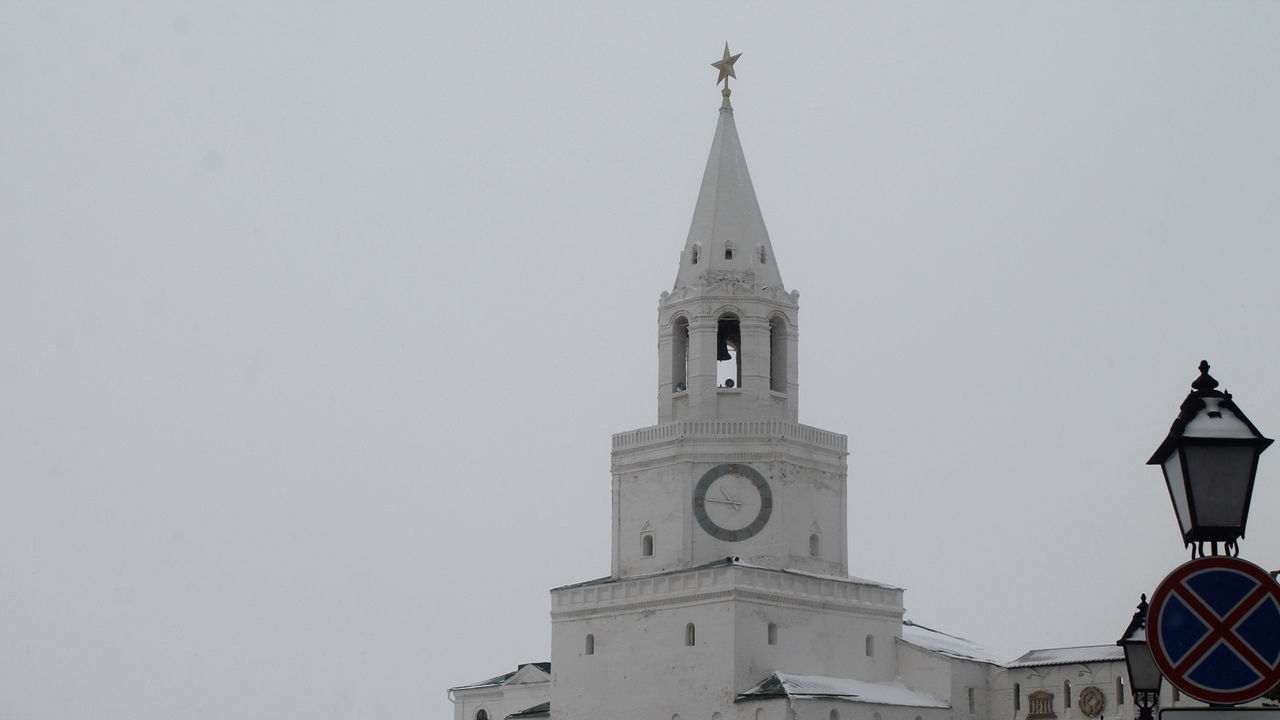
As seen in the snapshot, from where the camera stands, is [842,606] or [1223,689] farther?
[842,606]

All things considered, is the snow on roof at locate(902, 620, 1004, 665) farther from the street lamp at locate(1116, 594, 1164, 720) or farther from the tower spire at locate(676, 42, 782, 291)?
the street lamp at locate(1116, 594, 1164, 720)

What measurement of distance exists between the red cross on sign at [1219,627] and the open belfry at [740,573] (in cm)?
4444

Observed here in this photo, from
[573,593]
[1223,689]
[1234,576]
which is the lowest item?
[1223,689]

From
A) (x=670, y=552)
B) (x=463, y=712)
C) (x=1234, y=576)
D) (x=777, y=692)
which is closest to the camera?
(x=1234, y=576)

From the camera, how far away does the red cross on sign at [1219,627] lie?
8.31m

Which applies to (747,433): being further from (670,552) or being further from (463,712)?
(463,712)

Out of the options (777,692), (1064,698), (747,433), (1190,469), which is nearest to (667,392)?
(747,433)

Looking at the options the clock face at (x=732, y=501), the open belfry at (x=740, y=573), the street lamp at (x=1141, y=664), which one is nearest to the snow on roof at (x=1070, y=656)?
the open belfry at (x=740, y=573)

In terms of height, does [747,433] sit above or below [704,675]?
above

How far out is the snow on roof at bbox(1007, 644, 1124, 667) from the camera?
5628cm

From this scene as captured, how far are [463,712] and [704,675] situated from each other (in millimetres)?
16724

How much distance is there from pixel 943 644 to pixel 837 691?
721cm

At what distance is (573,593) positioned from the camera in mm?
56906

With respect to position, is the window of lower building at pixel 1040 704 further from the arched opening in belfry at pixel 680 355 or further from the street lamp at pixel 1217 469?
the street lamp at pixel 1217 469
